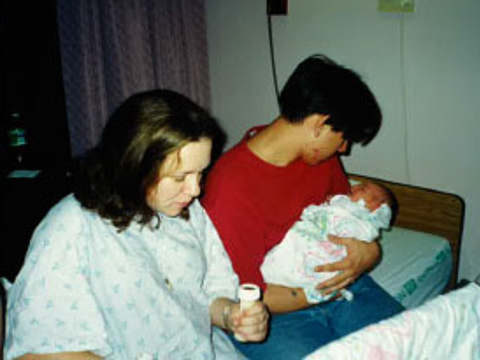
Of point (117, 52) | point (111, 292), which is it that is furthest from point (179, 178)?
point (117, 52)

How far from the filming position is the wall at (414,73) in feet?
6.71

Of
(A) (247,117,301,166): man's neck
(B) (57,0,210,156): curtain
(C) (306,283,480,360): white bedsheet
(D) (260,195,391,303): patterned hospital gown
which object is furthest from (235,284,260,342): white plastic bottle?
(B) (57,0,210,156): curtain

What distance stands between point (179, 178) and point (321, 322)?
A: 864 millimetres

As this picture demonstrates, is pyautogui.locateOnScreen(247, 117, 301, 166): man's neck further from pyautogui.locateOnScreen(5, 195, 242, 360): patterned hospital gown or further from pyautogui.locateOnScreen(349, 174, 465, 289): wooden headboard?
pyautogui.locateOnScreen(349, 174, 465, 289): wooden headboard

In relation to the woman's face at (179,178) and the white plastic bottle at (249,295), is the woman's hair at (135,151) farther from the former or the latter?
the white plastic bottle at (249,295)

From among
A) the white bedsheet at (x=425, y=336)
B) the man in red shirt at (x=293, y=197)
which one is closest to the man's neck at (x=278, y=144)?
the man in red shirt at (x=293, y=197)

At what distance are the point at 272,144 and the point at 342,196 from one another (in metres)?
0.46

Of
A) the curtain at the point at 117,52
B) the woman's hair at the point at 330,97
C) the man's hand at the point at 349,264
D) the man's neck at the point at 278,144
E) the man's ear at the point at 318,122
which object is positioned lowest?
the man's hand at the point at 349,264

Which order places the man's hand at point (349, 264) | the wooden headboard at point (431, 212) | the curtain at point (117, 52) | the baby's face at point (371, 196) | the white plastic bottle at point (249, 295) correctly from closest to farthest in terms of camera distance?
the white plastic bottle at point (249, 295), the man's hand at point (349, 264), the baby's face at point (371, 196), the wooden headboard at point (431, 212), the curtain at point (117, 52)

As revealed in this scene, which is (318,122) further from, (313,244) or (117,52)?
(117,52)

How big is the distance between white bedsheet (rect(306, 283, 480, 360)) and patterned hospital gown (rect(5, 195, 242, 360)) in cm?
46

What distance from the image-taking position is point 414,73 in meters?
2.18

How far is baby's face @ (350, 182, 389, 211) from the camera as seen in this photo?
182 cm

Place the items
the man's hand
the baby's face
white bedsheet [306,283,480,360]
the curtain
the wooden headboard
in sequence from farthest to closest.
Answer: the curtain → the wooden headboard → the baby's face → the man's hand → white bedsheet [306,283,480,360]
